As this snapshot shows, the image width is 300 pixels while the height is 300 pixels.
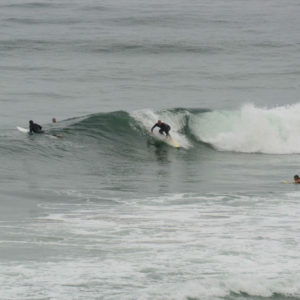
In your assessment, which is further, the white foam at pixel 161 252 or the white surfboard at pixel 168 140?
the white surfboard at pixel 168 140

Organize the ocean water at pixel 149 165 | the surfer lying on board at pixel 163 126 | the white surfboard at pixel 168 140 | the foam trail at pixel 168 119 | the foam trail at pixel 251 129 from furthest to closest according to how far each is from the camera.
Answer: the foam trail at pixel 168 119
the foam trail at pixel 251 129
the white surfboard at pixel 168 140
the surfer lying on board at pixel 163 126
the ocean water at pixel 149 165

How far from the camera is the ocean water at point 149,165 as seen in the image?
12.5 meters

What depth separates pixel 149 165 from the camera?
24906 mm

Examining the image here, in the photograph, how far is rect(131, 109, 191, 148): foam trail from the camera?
3045cm

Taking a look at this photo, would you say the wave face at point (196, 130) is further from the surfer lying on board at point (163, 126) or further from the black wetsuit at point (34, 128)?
the black wetsuit at point (34, 128)

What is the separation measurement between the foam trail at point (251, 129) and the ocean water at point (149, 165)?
0.29ft

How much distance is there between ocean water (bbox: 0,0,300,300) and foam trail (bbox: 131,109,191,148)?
10 cm

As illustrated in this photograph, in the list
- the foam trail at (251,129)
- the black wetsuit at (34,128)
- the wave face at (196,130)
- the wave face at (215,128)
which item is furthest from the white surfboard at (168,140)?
the black wetsuit at (34,128)

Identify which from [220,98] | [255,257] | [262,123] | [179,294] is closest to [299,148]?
[262,123]

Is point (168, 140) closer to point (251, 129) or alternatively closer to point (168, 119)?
point (168, 119)

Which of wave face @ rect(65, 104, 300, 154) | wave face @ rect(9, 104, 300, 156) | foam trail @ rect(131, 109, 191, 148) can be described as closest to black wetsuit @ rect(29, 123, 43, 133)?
wave face @ rect(9, 104, 300, 156)

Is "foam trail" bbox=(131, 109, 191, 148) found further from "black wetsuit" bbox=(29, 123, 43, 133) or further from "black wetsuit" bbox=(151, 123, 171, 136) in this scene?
"black wetsuit" bbox=(29, 123, 43, 133)

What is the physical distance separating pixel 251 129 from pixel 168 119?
377cm

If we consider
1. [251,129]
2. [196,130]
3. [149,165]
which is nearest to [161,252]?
[149,165]
